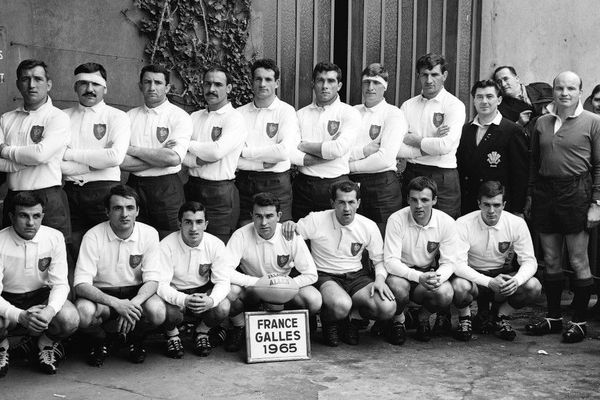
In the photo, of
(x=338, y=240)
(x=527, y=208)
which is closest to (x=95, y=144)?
(x=338, y=240)

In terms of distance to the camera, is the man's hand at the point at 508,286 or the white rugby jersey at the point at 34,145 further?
the man's hand at the point at 508,286

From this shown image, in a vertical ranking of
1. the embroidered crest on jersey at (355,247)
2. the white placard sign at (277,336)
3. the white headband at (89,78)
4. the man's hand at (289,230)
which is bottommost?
the white placard sign at (277,336)

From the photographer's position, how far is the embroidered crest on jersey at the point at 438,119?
24.0 ft

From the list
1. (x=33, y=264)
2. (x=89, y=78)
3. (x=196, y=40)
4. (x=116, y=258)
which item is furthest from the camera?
(x=196, y=40)

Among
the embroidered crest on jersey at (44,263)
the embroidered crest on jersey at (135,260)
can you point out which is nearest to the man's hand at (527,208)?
the embroidered crest on jersey at (135,260)

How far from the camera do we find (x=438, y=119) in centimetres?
731

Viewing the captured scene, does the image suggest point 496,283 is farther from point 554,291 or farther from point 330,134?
point 330,134

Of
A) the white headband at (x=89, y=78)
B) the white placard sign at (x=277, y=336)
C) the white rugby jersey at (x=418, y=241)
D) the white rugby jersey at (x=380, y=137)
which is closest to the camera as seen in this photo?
the white placard sign at (x=277, y=336)

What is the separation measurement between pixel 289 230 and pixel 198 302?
94 cm

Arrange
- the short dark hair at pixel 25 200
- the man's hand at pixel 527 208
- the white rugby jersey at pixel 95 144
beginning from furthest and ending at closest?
the man's hand at pixel 527 208 < the white rugby jersey at pixel 95 144 < the short dark hair at pixel 25 200

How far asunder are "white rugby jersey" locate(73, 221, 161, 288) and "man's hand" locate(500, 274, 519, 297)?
2.56m

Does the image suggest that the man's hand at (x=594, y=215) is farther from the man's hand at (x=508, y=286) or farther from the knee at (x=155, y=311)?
the knee at (x=155, y=311)

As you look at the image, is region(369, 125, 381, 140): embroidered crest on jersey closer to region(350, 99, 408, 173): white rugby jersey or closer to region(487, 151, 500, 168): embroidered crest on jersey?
region(350, 99, 408, 173): white rugby jersey

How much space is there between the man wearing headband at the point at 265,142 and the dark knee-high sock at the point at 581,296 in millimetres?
2338
